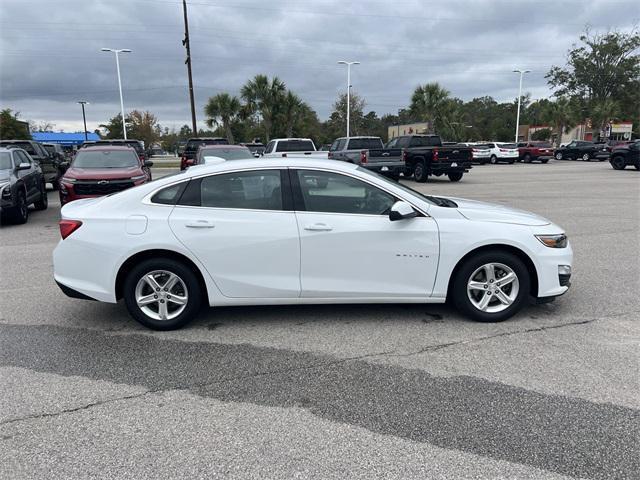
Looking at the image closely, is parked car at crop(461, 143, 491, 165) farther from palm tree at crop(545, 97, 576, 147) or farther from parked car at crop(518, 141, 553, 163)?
palm tree at crop(545, 97, 576, 147)

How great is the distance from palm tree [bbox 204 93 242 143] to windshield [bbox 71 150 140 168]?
3213cm

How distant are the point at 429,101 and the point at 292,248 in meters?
45.2

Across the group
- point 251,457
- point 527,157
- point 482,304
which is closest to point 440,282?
point 482,304

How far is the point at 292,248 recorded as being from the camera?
445 cm

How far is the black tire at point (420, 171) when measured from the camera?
20391mm

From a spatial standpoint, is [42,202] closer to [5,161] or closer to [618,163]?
[5,161]

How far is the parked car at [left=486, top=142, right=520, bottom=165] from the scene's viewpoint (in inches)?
1476

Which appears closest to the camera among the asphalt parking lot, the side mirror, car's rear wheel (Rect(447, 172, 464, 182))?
the asphalt parking lot

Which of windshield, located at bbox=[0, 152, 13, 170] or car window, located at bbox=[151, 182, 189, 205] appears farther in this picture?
windshield, located at bbox=[0, 152, 13, 170]

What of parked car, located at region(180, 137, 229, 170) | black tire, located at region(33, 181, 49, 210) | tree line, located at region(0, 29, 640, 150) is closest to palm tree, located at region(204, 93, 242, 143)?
tree line, located at region(0, 29, 640, 150)

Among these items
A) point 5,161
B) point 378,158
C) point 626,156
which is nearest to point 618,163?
point 626,156

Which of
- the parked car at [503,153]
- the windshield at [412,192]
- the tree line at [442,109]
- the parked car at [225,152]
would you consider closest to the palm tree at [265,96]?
the tree line at [442,109]

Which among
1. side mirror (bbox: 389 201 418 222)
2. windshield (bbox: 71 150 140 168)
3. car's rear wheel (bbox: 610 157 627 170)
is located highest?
windshield (bbox: 71 150 140 168)

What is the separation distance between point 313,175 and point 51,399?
2.75 metres
